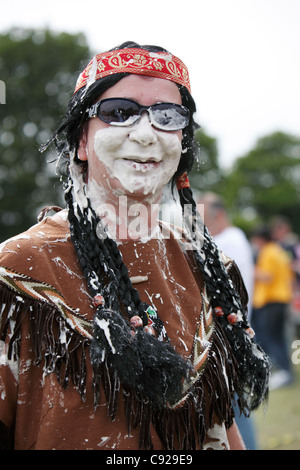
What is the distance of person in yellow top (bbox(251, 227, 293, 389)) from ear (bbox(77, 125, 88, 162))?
5194 mm

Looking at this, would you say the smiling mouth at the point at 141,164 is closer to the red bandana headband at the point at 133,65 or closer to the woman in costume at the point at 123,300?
the woman in costume at the point at 123,300

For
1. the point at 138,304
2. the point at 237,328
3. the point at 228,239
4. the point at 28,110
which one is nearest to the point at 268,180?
the point at 28,110

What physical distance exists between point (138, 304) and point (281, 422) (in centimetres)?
385

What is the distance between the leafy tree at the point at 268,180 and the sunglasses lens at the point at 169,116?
165ft

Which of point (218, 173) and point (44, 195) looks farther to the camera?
point (218, 173)

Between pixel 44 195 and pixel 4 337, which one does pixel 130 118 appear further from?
pixel 44 195

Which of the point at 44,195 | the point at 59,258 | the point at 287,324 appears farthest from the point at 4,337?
the point at 44,195

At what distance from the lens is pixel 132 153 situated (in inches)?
69.2

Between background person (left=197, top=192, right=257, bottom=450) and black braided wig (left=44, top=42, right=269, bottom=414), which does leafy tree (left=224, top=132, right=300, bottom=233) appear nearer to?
background person (left=197, top=192, right=257, bottom=450)

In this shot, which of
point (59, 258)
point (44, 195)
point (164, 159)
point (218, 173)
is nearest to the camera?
point (59, 258)

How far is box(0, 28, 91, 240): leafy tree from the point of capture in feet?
58.6

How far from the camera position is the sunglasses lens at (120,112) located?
175 cm

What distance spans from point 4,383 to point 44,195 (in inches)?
660

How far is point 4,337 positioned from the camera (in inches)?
62.4
